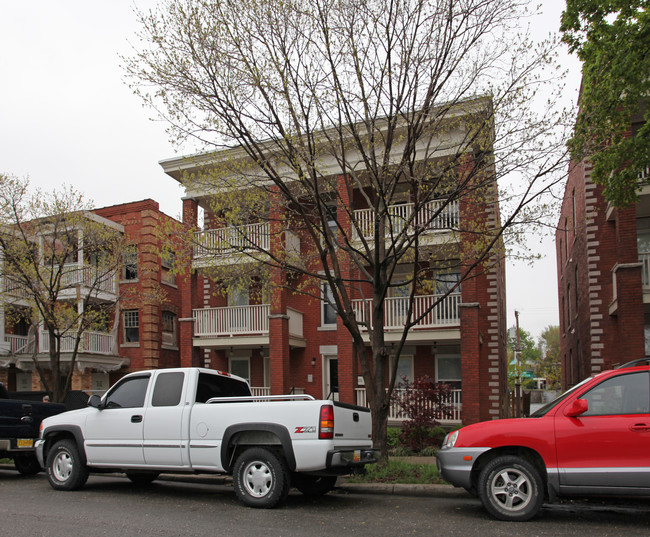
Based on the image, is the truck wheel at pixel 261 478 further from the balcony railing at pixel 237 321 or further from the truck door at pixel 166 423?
the balcony railing at pixel 237 321

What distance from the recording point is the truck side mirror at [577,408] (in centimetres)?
704

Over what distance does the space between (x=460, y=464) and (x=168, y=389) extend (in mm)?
4397

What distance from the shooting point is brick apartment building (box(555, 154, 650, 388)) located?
1612 cm

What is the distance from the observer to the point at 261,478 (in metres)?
8.16

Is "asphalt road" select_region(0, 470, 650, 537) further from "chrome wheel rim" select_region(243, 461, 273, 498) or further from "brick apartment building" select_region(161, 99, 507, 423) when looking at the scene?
"brick apartment building" select_region(161, 99, 507, 423)

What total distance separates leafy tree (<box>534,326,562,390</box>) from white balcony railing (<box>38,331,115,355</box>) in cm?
3796

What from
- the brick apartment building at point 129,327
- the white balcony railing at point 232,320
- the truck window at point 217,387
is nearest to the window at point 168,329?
the brick apartment building at point 129,327

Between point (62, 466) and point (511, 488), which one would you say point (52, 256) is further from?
point (511, 488)

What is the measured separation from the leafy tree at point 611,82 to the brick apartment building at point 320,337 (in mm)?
4389

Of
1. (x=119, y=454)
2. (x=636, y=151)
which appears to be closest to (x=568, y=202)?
(x=636, y=151)

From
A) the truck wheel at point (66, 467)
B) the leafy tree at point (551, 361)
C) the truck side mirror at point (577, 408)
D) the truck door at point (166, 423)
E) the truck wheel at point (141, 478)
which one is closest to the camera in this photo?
the truck side mirror at point (577, 408)

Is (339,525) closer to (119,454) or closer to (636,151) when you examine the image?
(119,454)

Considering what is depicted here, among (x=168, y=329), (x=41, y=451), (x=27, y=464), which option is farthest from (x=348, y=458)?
(x=168, y=329)

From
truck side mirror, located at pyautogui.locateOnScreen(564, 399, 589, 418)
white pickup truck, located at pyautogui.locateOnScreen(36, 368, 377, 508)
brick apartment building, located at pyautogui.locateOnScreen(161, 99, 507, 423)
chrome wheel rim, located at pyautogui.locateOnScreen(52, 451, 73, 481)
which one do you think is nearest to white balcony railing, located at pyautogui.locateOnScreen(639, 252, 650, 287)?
brick apartment building, located at pyautogui.locateOnScreen(161, 99, 507, 423)
